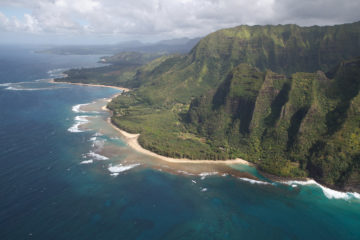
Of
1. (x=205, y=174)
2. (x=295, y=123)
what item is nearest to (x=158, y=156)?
(x=205, y=174)

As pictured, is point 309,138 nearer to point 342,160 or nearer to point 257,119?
point 342,160

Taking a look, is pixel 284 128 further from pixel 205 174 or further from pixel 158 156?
pixel 158 156

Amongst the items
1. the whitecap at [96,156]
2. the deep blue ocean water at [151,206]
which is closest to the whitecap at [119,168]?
the deep blue ocean water at [151,206]

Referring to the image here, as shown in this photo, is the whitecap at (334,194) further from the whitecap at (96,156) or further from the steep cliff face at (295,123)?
the whitecap at (96,156)

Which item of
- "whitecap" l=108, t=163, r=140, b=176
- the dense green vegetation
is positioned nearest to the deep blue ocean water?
"whitecap" l=108, t=163, r=140, b=176

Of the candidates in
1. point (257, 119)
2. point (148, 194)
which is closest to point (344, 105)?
point (257, 119)

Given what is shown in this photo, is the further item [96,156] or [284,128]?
[284,128]
